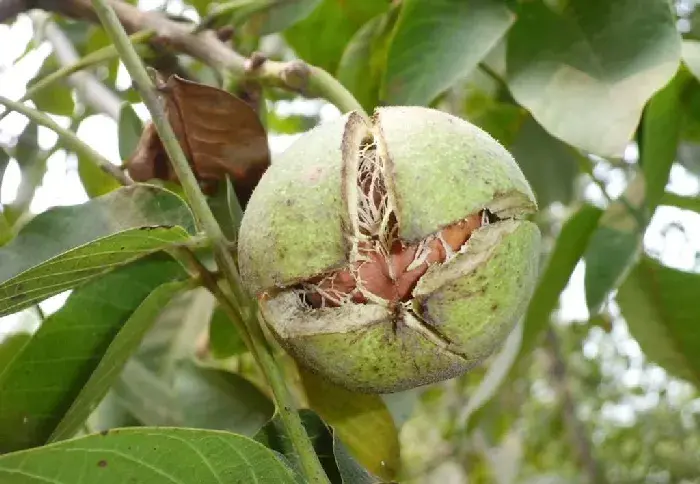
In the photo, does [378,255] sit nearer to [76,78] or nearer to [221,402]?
[221,402]

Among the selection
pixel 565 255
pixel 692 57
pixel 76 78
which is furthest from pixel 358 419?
pixel 76 78

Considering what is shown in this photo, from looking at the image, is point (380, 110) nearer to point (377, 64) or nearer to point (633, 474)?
point (377, 64)

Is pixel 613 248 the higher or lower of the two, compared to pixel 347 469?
lower

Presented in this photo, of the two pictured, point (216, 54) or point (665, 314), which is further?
point (665, 314)

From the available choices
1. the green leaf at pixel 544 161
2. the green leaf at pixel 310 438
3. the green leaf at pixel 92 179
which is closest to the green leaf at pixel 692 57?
the green leaf at pixel 544 161

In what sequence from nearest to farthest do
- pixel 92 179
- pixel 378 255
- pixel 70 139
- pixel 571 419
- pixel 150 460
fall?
pixel 150 460 < pixel 378 255 < pixel 70 139 < pixel 92 179 < pixel 571 419

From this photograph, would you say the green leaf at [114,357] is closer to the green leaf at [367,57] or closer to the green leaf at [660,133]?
the green leaf at [367,57]
